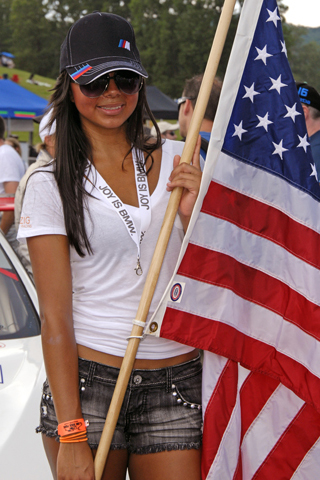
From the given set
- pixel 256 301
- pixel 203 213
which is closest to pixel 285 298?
pixel 256 301

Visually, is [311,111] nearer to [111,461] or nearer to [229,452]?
[229,452]

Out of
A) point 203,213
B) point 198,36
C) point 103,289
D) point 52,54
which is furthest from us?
point 52,54

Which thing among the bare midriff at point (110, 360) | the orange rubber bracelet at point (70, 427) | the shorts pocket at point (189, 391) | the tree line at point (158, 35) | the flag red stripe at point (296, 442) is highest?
the tree line at point (158, 35)

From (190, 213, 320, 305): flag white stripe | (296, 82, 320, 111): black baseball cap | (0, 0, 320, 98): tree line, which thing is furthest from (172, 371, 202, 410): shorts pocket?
(0, 0, 320, 98): tree line

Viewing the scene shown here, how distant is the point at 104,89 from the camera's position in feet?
6.03

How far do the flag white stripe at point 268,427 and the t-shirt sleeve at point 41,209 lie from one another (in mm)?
968

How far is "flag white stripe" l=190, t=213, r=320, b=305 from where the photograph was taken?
2033 mm

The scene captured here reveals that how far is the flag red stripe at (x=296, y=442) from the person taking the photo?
2113 mm

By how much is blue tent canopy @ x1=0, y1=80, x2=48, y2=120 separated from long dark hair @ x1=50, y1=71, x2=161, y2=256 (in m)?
11.8

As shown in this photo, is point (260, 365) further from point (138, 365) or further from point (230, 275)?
point (138, 365)

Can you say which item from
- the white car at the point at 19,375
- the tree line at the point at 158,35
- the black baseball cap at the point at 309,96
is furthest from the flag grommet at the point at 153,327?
the tree line at the point at 158,35

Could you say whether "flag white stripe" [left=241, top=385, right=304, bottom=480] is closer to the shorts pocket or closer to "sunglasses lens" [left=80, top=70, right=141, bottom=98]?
the shorts pocket

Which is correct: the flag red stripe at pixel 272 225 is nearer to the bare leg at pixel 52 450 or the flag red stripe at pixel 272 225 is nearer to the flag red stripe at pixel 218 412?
the flag red stripe at pixel 218 412

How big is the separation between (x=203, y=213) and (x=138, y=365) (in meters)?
0.54
